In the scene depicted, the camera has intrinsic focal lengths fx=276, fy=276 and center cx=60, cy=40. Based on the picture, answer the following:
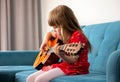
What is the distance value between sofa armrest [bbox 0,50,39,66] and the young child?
90 centimetres

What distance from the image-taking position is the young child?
6.63 feet

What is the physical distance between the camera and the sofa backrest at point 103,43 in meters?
2.29

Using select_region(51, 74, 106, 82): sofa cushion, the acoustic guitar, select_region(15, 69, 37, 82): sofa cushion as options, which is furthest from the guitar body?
select_region(51, 74, 106, 82): sofa cushion

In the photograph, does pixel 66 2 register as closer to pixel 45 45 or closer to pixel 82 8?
pixel 82 8

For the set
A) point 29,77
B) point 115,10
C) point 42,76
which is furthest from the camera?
point 115,10

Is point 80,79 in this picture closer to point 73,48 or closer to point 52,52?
point 73,48

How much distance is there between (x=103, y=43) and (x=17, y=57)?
1.14 meters

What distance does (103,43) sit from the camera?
2.39 meters

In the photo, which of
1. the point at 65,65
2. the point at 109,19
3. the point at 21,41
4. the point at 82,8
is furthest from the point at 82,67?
the point at 21,41

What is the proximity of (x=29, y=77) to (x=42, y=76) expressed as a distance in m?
0.18

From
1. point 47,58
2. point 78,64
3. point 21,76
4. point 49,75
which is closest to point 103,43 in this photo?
point 78,64

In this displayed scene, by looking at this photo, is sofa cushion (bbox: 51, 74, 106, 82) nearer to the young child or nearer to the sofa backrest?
the young child

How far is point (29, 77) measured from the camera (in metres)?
2.15

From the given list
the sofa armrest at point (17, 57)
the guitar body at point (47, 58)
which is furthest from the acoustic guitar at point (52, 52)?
the sofa armrest at point (17, 57)
